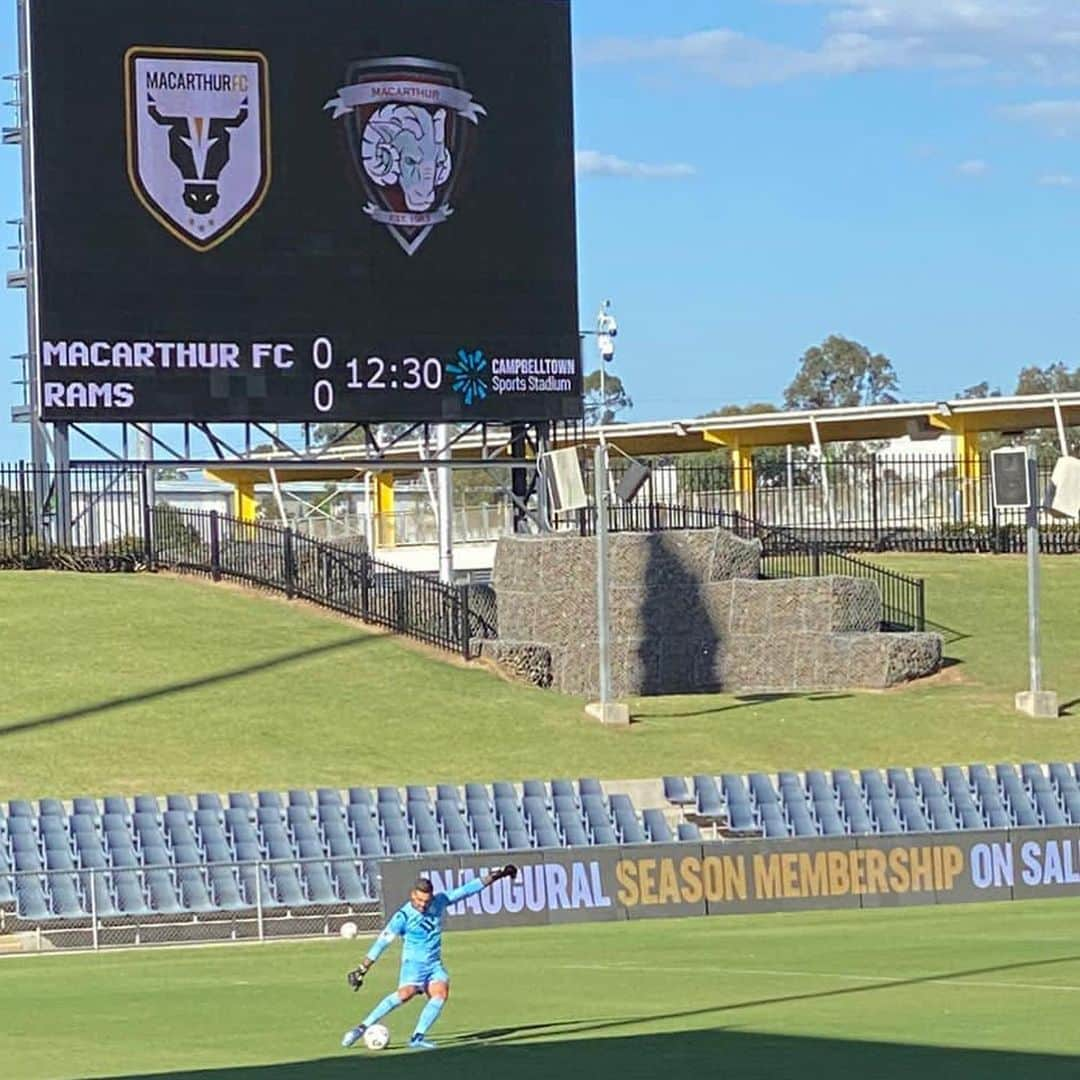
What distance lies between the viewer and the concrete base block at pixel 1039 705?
36.2 m

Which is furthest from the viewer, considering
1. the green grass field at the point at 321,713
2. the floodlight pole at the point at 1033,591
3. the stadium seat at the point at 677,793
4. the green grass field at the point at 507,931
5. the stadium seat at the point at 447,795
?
the floodlight pole at the point at 1033,591

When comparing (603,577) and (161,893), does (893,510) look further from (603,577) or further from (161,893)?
(161,893)

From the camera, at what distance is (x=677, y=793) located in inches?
1162

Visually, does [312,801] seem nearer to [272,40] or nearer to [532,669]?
[532,669]

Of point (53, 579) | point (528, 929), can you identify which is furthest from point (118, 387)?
point (528, 929)

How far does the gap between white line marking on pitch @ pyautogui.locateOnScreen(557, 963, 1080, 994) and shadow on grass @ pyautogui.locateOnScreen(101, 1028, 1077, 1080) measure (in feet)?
Result: 11.1

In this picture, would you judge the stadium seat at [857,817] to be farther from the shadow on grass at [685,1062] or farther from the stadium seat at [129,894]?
the shadow on grass at [685,1062]

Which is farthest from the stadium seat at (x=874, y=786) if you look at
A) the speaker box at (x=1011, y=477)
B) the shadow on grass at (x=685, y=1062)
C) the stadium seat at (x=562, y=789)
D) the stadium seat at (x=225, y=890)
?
the shadow on grass at (x=685, y=1062)

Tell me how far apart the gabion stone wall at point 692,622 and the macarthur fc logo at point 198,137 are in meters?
7.41

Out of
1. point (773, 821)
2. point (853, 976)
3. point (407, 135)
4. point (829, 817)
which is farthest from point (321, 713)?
point (853, 976)

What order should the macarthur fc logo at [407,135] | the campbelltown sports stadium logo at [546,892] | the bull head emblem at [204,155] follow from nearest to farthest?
the campbelltown sports stadium logo at [546,892]
the bull head emblem at [204,155]
the macarthur fc logo at [407,135]

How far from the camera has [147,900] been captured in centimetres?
2522

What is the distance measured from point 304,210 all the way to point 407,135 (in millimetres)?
2378

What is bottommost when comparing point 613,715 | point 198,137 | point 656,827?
point 656,827
